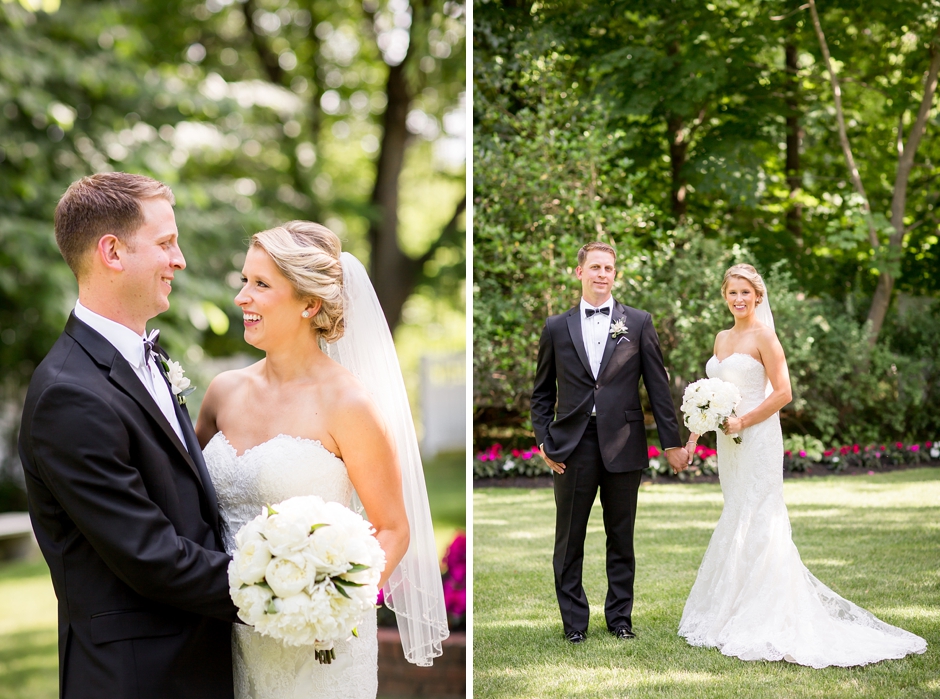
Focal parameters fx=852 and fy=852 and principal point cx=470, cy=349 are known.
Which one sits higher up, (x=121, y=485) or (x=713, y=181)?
(x=713, y=181)

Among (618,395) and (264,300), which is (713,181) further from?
(264,300)

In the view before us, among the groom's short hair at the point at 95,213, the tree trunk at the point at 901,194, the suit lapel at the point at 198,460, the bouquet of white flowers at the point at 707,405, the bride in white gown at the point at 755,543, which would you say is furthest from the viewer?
the tree trunk at the point at 901,194

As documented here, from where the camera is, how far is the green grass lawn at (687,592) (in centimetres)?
308

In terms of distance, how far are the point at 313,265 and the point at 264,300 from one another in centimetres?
18

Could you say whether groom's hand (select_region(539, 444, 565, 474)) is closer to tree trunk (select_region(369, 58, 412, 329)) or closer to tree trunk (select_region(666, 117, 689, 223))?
tree trunk (select_region(666, 117, 689, 223))

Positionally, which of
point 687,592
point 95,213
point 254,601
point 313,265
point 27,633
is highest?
point 95,213

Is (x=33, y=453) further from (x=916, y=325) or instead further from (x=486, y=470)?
(x=916, y=325)

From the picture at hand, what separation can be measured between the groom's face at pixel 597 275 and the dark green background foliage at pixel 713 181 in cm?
53

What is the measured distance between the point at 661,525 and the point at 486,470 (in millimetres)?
1191

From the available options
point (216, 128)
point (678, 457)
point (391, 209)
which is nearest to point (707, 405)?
point (678, 457)

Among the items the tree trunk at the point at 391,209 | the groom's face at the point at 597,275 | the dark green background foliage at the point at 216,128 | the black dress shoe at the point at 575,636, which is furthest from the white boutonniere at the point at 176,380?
the tree trunk at the point at 391,209

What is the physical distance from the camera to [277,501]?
8.29 ft

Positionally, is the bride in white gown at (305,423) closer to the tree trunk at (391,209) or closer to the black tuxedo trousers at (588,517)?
the black tuxedo trousers at (588,517)

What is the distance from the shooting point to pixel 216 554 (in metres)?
2.15
